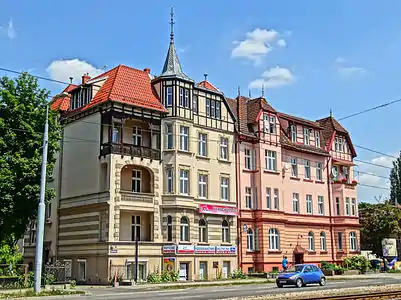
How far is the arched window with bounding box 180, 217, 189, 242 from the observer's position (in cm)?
3931

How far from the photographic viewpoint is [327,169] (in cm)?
5334

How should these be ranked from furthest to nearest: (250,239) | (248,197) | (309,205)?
(309,205)
(248,197)
(250,239)

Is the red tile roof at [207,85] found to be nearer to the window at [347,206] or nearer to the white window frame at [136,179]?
the white window frame at [136,179]

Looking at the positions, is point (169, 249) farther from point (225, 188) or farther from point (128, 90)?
point (128, 90)

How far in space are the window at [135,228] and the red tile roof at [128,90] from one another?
8.17 meters

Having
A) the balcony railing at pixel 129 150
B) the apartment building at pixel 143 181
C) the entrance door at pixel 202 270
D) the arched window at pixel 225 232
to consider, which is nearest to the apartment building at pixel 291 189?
the arched window at pixel 225 232

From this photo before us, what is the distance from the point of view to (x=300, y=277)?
31.2 m

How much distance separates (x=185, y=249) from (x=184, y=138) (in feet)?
27.4

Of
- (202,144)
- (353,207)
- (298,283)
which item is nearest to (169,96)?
(202,144)

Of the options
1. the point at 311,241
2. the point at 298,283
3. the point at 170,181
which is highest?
the point at 170,181

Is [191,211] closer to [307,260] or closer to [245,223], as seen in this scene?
[245,223]

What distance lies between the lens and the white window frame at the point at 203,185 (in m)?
41.9

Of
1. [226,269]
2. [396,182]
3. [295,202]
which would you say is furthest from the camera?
[396,182]

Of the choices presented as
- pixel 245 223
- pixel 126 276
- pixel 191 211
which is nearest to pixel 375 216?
pixel 245 223
